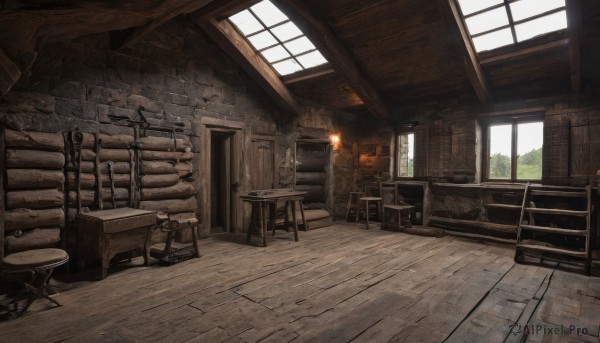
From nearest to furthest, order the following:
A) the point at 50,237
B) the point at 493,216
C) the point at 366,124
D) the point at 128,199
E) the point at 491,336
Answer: the point at 491,336 < the point at 50,237 < the point at 128,199 < the point at 493,216 < the point at 366,124

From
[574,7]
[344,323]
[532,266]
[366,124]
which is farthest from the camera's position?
[366,124]

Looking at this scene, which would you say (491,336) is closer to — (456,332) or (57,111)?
(456,332)

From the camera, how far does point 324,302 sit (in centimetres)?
308

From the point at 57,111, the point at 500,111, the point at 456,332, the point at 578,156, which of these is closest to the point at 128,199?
the point at 57,111

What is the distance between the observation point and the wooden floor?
8.22ft

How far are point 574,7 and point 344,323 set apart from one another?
4941 millimetres

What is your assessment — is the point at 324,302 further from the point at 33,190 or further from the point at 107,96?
the point at 107,96

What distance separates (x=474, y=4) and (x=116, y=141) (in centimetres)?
576

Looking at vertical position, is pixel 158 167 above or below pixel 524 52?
below

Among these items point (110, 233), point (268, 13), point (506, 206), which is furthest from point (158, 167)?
point (506, 206)

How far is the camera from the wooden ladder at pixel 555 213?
4.23 metres

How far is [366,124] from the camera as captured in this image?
8672 mm

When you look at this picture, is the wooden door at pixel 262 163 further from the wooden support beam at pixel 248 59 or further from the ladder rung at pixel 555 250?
the ladder rung at pixel 555 250

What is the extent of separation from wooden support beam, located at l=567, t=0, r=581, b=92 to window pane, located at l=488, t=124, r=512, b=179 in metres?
1.45
